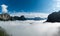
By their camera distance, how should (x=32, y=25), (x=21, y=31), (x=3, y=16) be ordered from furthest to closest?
(x=32, y=25)
(x=21, y=31)
(x=3, y=16)

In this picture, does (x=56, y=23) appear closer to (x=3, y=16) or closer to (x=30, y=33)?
(x=30, y=33)

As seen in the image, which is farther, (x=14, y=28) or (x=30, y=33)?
(x=14, y=28)

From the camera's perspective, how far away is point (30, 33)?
1114 centimetres

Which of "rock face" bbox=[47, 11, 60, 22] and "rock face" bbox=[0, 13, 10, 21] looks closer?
"rock face" bbox=[0, 13, 10, 21]

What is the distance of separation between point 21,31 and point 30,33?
639 mm

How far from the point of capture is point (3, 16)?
35.4ft

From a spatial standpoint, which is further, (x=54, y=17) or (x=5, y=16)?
(x=54, y=17)

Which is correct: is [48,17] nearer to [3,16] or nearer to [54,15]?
A: [54,15]

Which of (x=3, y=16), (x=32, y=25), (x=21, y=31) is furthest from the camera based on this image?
(x=32, y=25)

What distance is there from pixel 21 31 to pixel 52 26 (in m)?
1.94

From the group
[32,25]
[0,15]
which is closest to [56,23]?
[32,25]

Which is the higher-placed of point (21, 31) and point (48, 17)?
point (48, 17)

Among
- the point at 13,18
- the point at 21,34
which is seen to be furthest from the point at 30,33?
the point at 13,18

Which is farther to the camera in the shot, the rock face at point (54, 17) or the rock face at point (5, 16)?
the rock face at point (54, 17)
